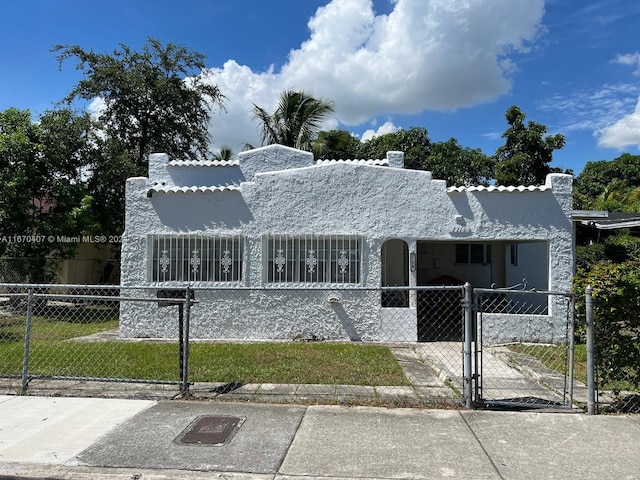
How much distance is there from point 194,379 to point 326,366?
2047mm

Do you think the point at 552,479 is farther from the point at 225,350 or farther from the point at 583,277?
the point at 225,350

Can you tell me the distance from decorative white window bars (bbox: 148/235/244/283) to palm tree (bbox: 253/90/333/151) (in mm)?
10729

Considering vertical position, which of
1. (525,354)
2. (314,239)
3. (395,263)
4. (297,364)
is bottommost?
(525,354)

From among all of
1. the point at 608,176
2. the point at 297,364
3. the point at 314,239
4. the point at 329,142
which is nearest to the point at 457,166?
the point at 329,142

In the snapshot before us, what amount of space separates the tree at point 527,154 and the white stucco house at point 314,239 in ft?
39.1

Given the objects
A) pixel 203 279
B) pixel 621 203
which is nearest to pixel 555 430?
pixel 203 279

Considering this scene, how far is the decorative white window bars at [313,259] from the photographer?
1055 cm

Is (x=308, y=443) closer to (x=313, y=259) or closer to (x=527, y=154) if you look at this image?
(x=313, y=259)

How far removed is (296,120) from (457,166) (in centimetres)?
1190

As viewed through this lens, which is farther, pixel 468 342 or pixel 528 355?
pixel 528 355

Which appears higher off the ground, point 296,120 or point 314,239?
point 296,120

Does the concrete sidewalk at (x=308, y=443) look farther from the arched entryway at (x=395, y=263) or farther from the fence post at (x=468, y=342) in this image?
the arched entryway at (x=395, y=263)

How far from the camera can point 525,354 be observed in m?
8.95

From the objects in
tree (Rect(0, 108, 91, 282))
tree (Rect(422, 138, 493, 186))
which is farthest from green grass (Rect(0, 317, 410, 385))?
tree (Rect(422, 138, 493, 186))
